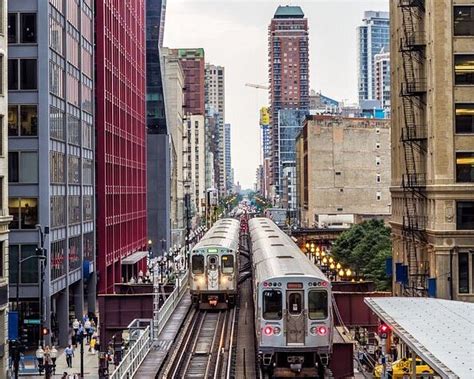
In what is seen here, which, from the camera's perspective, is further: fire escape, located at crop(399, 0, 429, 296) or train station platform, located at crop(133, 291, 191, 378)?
fire escape, located at crop(399, 0, 429, 296)

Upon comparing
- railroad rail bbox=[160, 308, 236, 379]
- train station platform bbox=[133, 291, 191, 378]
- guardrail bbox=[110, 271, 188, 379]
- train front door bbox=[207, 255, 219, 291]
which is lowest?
railroad rail bbox=[160, 308, 236, 379]

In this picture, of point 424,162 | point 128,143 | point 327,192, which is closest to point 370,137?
point 327,192

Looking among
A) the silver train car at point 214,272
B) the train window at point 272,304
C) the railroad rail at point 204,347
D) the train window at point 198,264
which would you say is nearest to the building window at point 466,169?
the silver train car at point 214,272

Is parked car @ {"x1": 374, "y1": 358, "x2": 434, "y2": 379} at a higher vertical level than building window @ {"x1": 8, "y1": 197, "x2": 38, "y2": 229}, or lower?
lower

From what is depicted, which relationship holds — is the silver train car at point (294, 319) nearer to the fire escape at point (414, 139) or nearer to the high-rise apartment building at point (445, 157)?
the high-rise apartment building at point (445, 157)

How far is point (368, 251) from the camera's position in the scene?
8162cm

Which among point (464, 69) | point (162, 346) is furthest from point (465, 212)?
point (162, 346)

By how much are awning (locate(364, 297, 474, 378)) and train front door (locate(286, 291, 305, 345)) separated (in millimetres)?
2772

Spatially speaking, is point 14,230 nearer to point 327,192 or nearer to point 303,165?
point 327,192

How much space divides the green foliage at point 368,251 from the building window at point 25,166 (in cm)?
3054

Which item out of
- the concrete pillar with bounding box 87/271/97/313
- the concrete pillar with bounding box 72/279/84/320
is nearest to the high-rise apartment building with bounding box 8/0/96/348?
the concrete pillar with bounding box 72/279/84/320

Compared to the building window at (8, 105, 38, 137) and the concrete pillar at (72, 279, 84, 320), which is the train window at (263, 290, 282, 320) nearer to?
the building window at (8, 105, 38, 137)

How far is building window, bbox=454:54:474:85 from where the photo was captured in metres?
53.8

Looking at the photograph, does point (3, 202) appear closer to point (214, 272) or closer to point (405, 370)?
point (214, 272)
